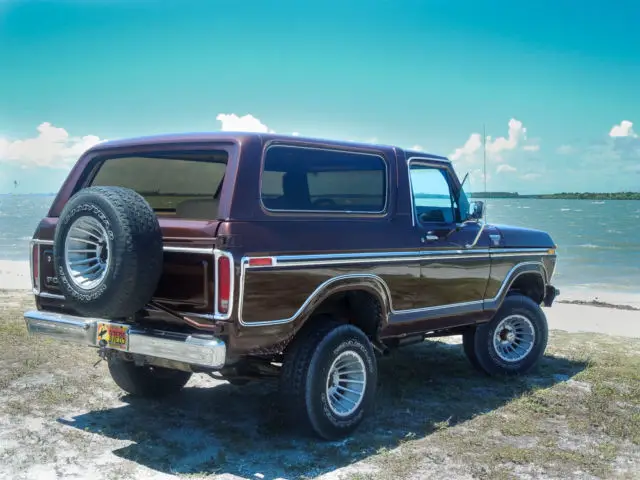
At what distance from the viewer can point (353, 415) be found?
5.36 m

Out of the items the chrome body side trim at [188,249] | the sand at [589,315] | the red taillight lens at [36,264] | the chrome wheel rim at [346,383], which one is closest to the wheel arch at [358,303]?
the chrome wheel rim at [346,383]

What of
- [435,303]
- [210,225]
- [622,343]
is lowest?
[622,343]

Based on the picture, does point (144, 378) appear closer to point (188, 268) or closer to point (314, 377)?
point (314, 377)

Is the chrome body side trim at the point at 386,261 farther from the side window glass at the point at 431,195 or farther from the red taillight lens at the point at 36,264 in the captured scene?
the red taillight lens at the point at 36,264

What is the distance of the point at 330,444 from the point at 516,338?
316 cm

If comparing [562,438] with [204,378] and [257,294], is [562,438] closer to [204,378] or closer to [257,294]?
[257,294]

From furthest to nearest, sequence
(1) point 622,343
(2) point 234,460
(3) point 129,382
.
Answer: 1. (1) point 622,343
2. (3) point 129,382
3. (2) point 234,460

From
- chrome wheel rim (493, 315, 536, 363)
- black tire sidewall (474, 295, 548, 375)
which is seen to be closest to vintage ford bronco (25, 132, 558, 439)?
black tire sidewall (474, 295, 548, 375)

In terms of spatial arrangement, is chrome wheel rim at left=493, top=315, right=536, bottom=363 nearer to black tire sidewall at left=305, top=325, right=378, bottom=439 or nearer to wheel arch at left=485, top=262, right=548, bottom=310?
wheel arch at left=485, top=262, right=548, bottom=310

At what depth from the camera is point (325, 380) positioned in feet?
16.8

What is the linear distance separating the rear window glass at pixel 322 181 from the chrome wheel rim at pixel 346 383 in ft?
3.69

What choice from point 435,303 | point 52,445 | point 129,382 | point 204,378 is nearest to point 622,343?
point 435,303

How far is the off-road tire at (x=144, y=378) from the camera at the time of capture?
20.1 feet

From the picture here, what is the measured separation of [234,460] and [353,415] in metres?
0.97
